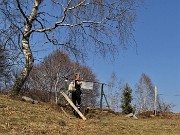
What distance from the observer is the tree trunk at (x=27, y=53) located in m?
15.3

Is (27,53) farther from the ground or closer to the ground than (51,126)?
farther from the ground

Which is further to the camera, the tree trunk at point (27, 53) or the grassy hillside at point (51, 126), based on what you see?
the tree trunk at point (27, 53)

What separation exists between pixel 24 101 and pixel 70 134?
4855mm

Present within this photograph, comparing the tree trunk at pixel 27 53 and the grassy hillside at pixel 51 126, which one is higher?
the tree trunk at pixel 27 53

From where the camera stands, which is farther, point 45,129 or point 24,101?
point 24,101

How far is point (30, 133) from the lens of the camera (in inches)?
367

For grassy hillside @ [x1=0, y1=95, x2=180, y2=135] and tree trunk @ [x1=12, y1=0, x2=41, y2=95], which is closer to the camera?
grassy hillside @ [x1=0, y1=95, x2=180, y2=135]

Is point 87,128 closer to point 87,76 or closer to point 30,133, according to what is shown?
point 30,133

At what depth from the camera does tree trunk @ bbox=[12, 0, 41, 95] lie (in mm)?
15273

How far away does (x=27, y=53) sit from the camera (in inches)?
615

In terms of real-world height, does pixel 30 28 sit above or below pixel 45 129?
above

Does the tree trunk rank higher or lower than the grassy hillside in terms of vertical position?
higher

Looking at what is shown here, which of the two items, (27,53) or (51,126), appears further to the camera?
(27,53)

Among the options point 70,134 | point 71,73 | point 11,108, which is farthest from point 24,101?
point 71,73
